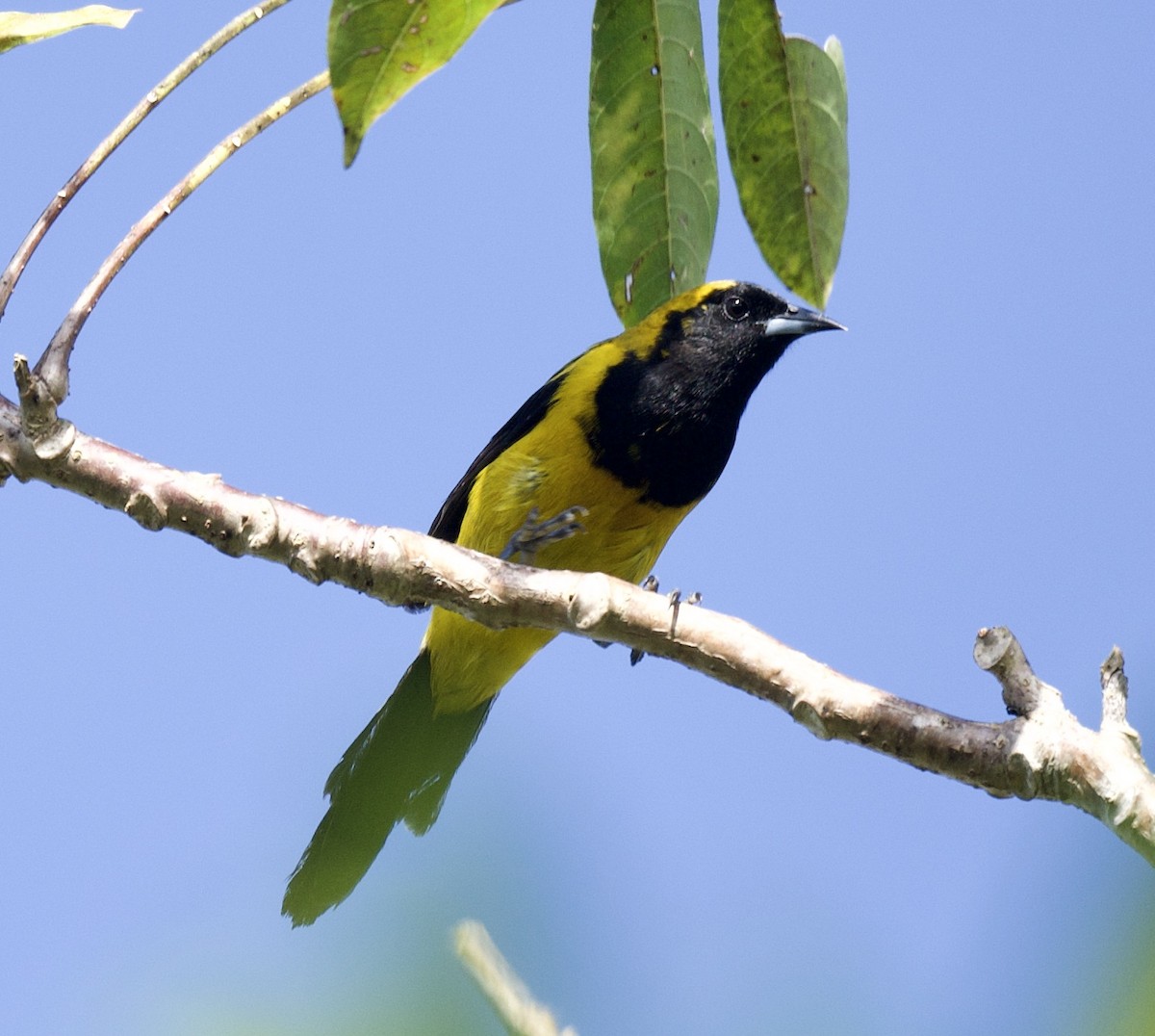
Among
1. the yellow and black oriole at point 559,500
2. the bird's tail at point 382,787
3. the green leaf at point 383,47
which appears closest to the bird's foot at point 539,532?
the yellow and black oriole at point 559,500

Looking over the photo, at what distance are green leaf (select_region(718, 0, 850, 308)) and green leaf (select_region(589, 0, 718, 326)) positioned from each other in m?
0.10

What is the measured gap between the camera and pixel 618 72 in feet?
8.68

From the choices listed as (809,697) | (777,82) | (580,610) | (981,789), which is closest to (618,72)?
(777,82)

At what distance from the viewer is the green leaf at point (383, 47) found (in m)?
1.77

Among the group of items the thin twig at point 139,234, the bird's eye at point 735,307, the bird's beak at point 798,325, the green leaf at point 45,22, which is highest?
the green leaf at point 45,22

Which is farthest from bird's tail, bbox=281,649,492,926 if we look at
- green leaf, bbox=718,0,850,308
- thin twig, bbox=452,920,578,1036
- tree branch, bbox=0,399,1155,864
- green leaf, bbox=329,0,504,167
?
thin twig, bbox=452,920,578,1036

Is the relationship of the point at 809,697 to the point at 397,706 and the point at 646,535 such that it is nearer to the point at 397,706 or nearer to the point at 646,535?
the point at 646,535

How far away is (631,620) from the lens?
2.32 metres

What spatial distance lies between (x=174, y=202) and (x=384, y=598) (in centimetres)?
86

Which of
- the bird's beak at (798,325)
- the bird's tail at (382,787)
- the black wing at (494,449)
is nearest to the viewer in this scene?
the bird's tail at (382,787)

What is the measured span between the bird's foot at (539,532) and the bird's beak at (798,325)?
3.32ft

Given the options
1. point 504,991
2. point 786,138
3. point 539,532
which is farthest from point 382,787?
point 504,991

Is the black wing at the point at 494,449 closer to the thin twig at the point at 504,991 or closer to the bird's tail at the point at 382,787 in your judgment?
the bird's tail at the point at 382,787

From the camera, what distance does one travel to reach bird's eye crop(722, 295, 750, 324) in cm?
447
